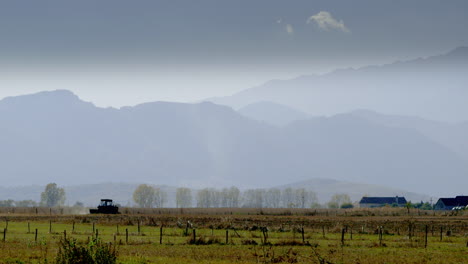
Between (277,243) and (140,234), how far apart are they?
65.4 ft

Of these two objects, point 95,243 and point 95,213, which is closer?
Result: point 95,243

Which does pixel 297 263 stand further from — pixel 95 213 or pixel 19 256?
pixel 95 213

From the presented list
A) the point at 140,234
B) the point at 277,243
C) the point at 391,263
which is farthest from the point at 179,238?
the point at 391,263

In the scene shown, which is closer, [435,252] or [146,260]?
[146,260]

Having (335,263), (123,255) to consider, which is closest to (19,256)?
(123,255)

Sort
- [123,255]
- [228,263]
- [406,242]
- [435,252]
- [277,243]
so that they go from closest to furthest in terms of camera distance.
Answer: [228,263] → [123,255] → [435,252] → [277,243] → [406,242]

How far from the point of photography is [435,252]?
51.3 metres

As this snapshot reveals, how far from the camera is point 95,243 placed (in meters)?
31.5

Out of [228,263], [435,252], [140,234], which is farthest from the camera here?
[140,234]

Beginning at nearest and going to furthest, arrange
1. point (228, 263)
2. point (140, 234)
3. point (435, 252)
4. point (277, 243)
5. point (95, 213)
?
point (228, 263), point (435, 252), point (277, 243), point (140, 234), point (95, 213)

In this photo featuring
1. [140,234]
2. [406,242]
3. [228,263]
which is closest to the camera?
[228,263]

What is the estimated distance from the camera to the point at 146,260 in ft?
136

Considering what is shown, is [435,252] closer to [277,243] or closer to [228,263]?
[277,243]

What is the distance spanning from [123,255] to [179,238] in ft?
64.6
